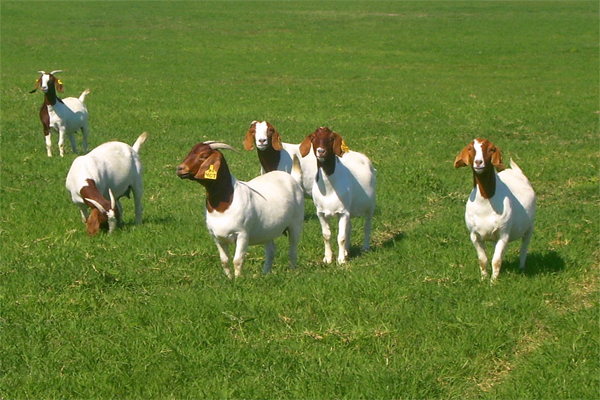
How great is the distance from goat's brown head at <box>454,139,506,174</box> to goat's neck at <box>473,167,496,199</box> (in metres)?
0.11

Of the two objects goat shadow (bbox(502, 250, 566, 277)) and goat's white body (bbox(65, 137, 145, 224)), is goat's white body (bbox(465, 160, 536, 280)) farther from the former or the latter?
Result: goat's white body (bbox(65, 137, 145, 224))

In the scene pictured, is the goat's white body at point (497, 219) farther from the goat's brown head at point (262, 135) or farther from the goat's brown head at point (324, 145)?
the goat's brown head at point (262, 135)

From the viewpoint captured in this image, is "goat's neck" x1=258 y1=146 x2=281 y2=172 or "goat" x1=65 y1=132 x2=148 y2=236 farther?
"goat's neck" x1=258 y1=146 x2=281 y2=172

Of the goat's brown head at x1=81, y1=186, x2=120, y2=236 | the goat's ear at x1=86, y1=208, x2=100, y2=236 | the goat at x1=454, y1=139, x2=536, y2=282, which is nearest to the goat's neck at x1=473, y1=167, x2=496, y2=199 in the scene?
the goat at x1=454, y1=139, x2=536, y2=282

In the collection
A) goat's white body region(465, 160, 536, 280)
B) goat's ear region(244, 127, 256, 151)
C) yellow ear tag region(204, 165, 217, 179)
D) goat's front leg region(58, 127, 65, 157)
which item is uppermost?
yellow ear tag region(204, 165, 217, 179)

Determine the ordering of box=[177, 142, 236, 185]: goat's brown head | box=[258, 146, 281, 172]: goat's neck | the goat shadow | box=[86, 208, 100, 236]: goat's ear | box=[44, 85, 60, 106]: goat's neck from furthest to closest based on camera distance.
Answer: box=[44, 85, 60, 106]: goat's neck < box=[258, 146, 281, 172]: goat's neck < box=[86, 208, 100, 236]: goat's ear < the goat shadow < box=[177, 142, 236, 185]: goat's brown head

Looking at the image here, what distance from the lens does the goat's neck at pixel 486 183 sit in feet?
29.3

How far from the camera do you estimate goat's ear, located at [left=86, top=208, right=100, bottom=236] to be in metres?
11.3

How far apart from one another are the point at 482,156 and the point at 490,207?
64cm

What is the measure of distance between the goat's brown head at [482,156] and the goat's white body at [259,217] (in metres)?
2.04

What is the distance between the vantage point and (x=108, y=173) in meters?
12.4

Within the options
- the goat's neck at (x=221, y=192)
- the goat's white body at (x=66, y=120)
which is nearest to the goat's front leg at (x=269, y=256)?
the goat's neck at (x=221, y=192)

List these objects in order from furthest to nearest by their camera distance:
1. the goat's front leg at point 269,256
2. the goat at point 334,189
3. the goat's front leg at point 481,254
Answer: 1. the goat at point 334,189
2. the goat's front leg at point 269,256
3. the goat's front leg at point 481,254

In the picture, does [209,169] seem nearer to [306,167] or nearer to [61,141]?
[306,167]
